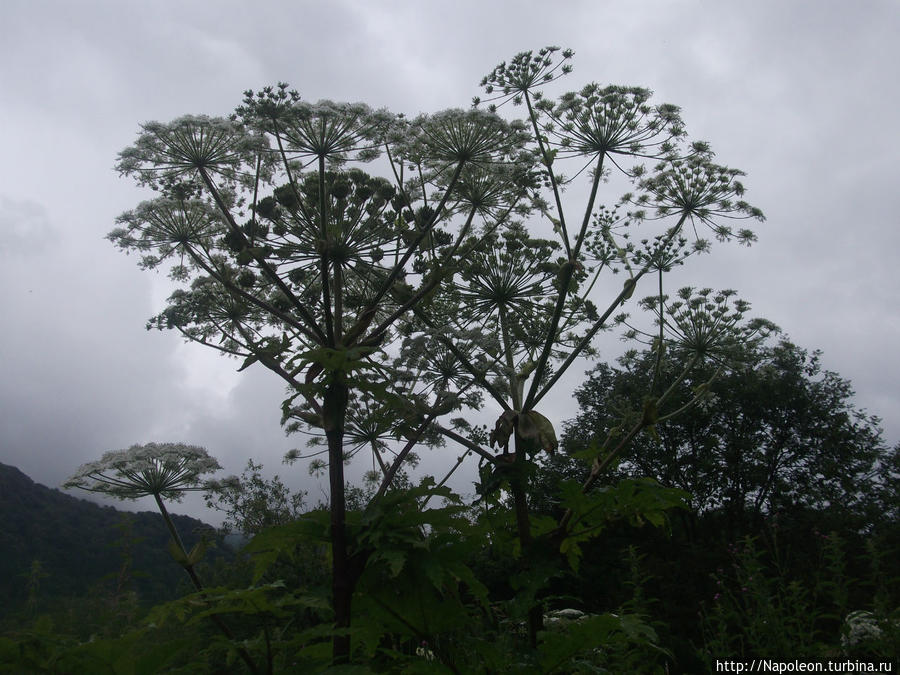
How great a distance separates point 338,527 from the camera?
3.64 m

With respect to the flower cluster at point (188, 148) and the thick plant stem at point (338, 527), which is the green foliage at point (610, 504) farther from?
the flower cluster at point (188, 148)

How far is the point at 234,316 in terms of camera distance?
6.11m

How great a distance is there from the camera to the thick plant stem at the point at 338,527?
351 centimetres

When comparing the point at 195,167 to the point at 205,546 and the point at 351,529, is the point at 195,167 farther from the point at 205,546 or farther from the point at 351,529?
the point at 351,529

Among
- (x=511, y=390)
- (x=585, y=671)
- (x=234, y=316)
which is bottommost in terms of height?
(x=585, y=671)

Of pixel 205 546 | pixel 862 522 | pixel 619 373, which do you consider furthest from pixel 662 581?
pixel 205 546

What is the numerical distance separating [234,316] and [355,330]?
2.01 m

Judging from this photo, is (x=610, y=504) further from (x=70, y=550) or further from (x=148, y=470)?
(x=70, y=550)

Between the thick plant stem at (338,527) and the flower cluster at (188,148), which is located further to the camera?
the flower cluster at (188,148)

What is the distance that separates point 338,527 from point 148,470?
2605 millimetres

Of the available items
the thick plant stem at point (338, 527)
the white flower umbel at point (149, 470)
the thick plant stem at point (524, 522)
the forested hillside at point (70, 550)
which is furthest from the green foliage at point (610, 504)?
the forested hillside at point (70, 550)

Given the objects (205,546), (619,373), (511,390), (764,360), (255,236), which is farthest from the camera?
(619,373)

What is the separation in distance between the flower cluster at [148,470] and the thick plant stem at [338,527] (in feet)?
7.29

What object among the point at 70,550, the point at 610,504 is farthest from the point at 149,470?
the point at 70,550
